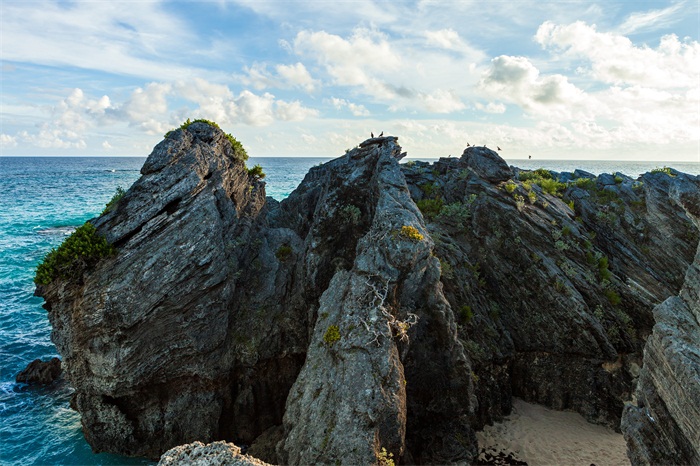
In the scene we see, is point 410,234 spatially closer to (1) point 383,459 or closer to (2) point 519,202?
(1) point 383,459

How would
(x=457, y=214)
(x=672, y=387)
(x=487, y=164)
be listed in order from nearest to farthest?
(x=672, y=387), (x=457, y=214), (x=487, y=164)

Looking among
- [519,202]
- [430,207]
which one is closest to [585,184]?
[519,202]

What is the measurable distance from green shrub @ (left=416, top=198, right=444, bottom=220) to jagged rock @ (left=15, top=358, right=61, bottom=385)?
32449 mm

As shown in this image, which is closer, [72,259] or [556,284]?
[72,259]

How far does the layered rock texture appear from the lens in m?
17.2

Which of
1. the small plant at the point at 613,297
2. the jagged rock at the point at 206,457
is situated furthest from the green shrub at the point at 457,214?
the jagged rock at the point at 206,457

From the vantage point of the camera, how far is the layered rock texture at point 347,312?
17.2 meters

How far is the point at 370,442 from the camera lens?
46.4 feet

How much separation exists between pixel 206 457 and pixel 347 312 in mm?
10595

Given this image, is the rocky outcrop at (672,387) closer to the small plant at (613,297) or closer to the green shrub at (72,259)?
the small plant at (613,297)

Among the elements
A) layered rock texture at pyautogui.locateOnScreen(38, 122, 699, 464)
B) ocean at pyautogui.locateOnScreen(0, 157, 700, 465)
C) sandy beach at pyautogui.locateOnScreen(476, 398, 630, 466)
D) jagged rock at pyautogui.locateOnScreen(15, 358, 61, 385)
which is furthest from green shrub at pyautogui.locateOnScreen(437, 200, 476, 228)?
jagged rock at pyautogui.locateOnScreen(15, 358, 61, 385)

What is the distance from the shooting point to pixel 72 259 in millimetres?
19984

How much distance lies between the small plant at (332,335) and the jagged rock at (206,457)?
31.4 ft

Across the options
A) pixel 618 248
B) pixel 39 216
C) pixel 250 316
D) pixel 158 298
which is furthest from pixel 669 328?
pixel 39 216
